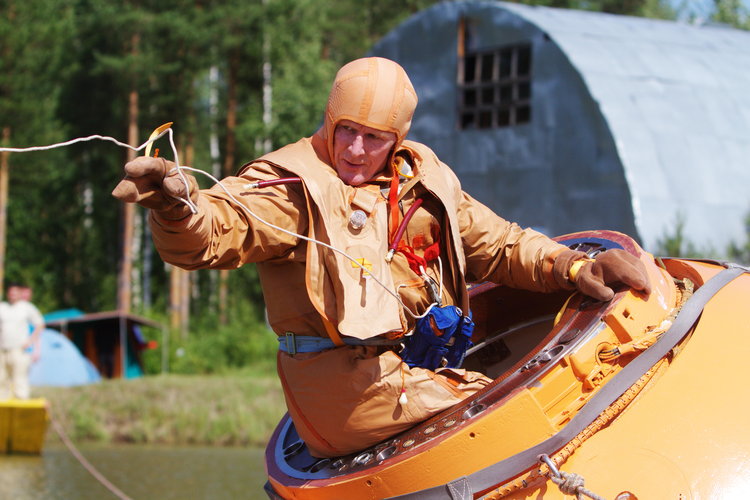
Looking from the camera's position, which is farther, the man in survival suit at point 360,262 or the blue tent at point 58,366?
the blue tent at point 58,366

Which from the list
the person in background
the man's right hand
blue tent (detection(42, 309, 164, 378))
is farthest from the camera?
blue tent (detection(42, 309, 164, 378))

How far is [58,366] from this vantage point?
16.1m

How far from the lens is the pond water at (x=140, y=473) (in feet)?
23.8

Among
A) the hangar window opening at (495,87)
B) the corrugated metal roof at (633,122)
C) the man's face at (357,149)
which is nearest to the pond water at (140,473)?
the man's face at (357,149)

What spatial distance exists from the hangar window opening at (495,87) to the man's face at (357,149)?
11683 millimetres

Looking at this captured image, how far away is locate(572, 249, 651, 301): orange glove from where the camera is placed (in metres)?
3.69

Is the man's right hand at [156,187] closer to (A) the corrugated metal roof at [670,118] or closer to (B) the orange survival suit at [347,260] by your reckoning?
(B) the orange survival suit at [347,260]

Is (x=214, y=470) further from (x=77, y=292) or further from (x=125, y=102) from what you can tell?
(x=77, y=292)

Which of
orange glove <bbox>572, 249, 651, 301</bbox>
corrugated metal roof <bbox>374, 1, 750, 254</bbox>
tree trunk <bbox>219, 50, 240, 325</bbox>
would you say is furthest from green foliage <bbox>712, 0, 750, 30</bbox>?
orange glove <bbox>572, 249, 651, 301</bbox>

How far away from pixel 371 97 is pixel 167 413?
802 cm

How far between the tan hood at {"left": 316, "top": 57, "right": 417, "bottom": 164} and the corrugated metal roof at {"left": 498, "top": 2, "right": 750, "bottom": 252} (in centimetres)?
982

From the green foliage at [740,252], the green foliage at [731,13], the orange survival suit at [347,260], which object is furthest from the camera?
the green foliage at [731,13]

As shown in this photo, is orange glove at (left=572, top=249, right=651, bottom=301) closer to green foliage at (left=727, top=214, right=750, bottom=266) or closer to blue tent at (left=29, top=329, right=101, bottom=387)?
green foliage at (left=727, top=214, right=750, bottom=266)

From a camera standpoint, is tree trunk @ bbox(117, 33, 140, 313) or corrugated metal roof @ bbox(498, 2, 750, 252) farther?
tree trunk @ bbox(117, 33, 140, 313)
